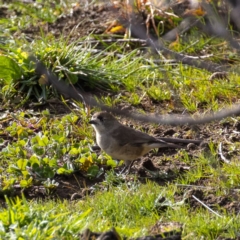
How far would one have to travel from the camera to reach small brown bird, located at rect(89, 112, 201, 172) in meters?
7.12

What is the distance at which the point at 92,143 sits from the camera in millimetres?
7711

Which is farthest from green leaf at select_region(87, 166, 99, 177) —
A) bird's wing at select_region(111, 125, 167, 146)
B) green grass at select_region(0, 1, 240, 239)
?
bird's wing at select_region(111, 125, 167, 146)

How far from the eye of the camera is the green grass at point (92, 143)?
18.2ft

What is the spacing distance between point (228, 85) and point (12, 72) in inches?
103

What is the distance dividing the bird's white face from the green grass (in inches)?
10.7

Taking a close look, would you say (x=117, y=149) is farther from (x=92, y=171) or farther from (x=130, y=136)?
(x=92, y=171)

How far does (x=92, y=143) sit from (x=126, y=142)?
625 mm

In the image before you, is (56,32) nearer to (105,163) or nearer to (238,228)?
(105,163)

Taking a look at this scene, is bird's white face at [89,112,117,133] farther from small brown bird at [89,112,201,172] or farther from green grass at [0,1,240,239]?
green grass at [0,1,240,239]

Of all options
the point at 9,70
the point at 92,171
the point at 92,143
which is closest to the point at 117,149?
the point at 92,171

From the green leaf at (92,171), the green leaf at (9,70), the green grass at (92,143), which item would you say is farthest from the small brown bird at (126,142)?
the green leaf at (9,70)

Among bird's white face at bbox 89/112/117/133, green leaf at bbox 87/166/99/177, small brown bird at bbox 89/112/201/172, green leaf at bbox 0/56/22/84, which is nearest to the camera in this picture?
green leaf at bbox 87/166/99/177

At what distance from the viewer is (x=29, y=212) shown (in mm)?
5359

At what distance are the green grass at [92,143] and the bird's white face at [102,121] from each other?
10.7 inches
